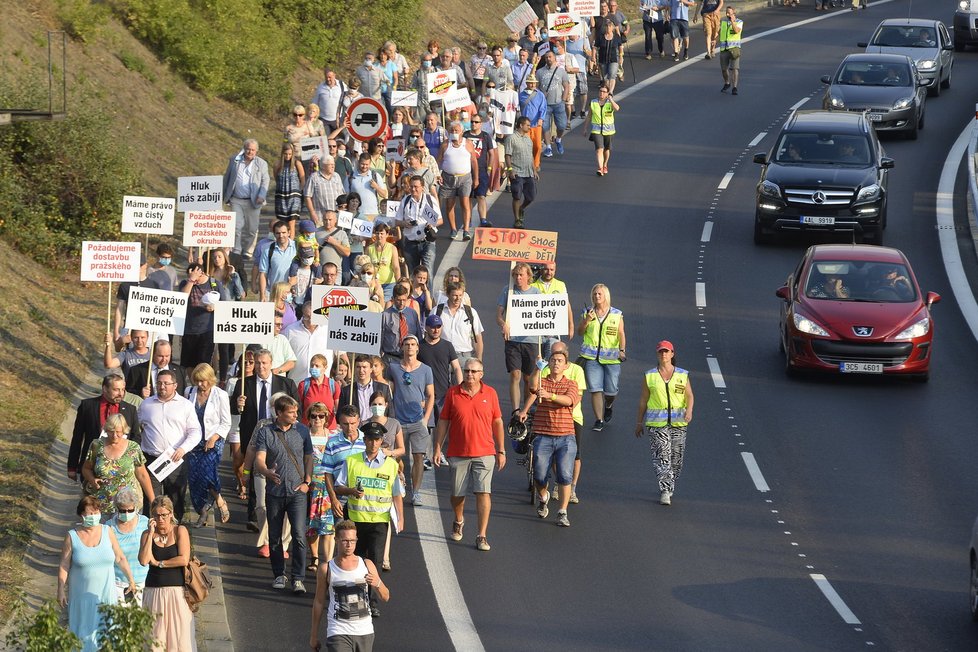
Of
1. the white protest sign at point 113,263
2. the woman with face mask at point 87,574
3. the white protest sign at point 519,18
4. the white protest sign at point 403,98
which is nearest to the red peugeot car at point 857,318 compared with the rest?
the white protest sign at point 113,263

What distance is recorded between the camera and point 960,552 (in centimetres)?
1583

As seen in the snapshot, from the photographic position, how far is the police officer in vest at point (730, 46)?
39281 millimetres

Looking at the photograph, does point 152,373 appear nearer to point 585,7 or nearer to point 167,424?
point 167,424

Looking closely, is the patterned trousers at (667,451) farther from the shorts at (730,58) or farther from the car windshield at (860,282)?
the shorts at (730,58)

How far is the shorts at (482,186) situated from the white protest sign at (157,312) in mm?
10534

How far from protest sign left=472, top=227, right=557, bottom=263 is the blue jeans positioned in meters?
6.61

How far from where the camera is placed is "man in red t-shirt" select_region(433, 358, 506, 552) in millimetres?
15891

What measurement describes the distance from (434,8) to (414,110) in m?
12.6

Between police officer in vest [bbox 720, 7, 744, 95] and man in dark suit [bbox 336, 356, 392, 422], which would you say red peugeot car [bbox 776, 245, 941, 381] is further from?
police officer in vest [bbox 720, 7, 744, 95]

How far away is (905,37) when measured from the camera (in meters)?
41.8

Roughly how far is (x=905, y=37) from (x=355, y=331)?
93.0 feet

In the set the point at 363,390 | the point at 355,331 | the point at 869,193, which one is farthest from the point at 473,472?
the point at 869,193

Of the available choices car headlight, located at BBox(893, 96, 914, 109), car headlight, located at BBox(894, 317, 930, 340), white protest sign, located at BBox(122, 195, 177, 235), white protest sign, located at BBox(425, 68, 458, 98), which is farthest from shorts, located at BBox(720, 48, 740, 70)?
white protest sign, located at BBox(122, 195, 177, 235)

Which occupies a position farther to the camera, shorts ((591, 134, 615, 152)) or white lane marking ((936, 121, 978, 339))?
shorts ((591, 134, 615, 152))
